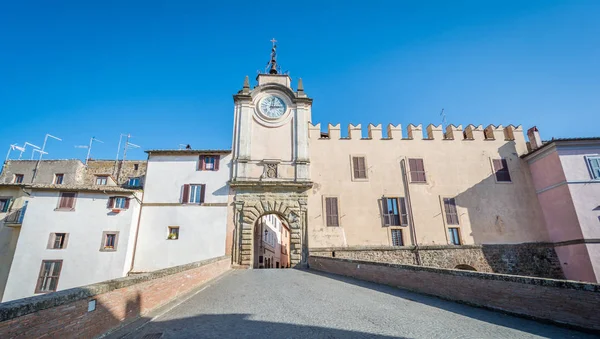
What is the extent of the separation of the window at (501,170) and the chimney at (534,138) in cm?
292

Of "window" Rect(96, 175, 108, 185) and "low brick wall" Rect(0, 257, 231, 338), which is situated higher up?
"window" Rect(96, 175, 108, 185)

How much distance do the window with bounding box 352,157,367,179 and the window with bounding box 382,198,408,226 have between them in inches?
95.2

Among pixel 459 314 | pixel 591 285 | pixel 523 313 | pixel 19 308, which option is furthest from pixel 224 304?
pixel 591 285

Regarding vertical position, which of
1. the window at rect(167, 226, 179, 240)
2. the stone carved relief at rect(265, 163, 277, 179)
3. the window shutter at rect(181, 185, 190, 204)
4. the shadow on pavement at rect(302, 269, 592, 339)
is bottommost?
the shadow on pavement at rect(302, 269, 592, 339)

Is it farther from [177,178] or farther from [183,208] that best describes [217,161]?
[183,208]

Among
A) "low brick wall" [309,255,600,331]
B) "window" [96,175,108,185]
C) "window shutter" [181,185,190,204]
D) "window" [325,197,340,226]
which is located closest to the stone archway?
"window" [325,197,340,226]

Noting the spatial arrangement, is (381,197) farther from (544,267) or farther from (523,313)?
(523,313)

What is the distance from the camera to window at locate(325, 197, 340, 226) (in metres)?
20.5

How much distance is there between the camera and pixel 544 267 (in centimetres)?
1961

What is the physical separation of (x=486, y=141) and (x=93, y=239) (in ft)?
99.5

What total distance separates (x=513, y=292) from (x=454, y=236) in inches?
599

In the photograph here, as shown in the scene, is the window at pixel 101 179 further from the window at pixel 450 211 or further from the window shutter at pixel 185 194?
the window at pixel 450 211

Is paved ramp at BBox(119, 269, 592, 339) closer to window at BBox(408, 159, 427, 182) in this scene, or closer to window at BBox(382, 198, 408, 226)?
window at BBox(382, 198, 408, 226)

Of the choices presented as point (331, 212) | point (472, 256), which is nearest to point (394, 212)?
point (331, 212)
